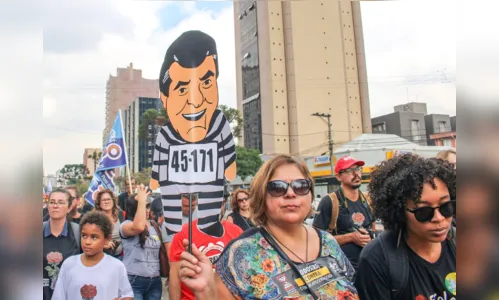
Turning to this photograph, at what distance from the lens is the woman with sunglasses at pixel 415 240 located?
5.65ft

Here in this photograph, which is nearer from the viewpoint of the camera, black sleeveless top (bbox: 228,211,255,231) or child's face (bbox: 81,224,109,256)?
child's face (bbox: 81,224,109,256)

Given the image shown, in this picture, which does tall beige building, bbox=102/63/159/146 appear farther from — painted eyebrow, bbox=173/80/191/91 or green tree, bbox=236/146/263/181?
green tree, bbox=236/146/263/181

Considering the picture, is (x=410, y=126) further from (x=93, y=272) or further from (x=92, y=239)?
(x=93, y=272)

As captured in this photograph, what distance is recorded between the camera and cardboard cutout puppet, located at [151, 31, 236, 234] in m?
1.88

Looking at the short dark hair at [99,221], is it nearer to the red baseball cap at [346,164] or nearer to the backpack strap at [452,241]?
the red baseball cap at [346,164]

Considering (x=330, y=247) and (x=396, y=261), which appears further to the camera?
(x=330, y=247)

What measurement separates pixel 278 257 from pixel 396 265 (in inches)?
21.0

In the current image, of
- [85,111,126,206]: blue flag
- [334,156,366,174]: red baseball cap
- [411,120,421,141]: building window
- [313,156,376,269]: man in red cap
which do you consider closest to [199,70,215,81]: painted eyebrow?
[313,156,376,269]: man in red cap

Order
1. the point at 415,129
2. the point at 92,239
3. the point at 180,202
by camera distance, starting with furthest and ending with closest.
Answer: the point at 415,129, the point at 92,239, the point at 180,202

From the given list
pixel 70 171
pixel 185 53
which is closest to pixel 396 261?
pixel 185 53

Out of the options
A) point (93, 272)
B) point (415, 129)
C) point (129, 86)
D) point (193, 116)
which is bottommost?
point (93, 272)

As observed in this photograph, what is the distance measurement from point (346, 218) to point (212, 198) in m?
2.10

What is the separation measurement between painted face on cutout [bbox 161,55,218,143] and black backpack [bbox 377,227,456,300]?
104 cm

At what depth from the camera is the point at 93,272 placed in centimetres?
291
